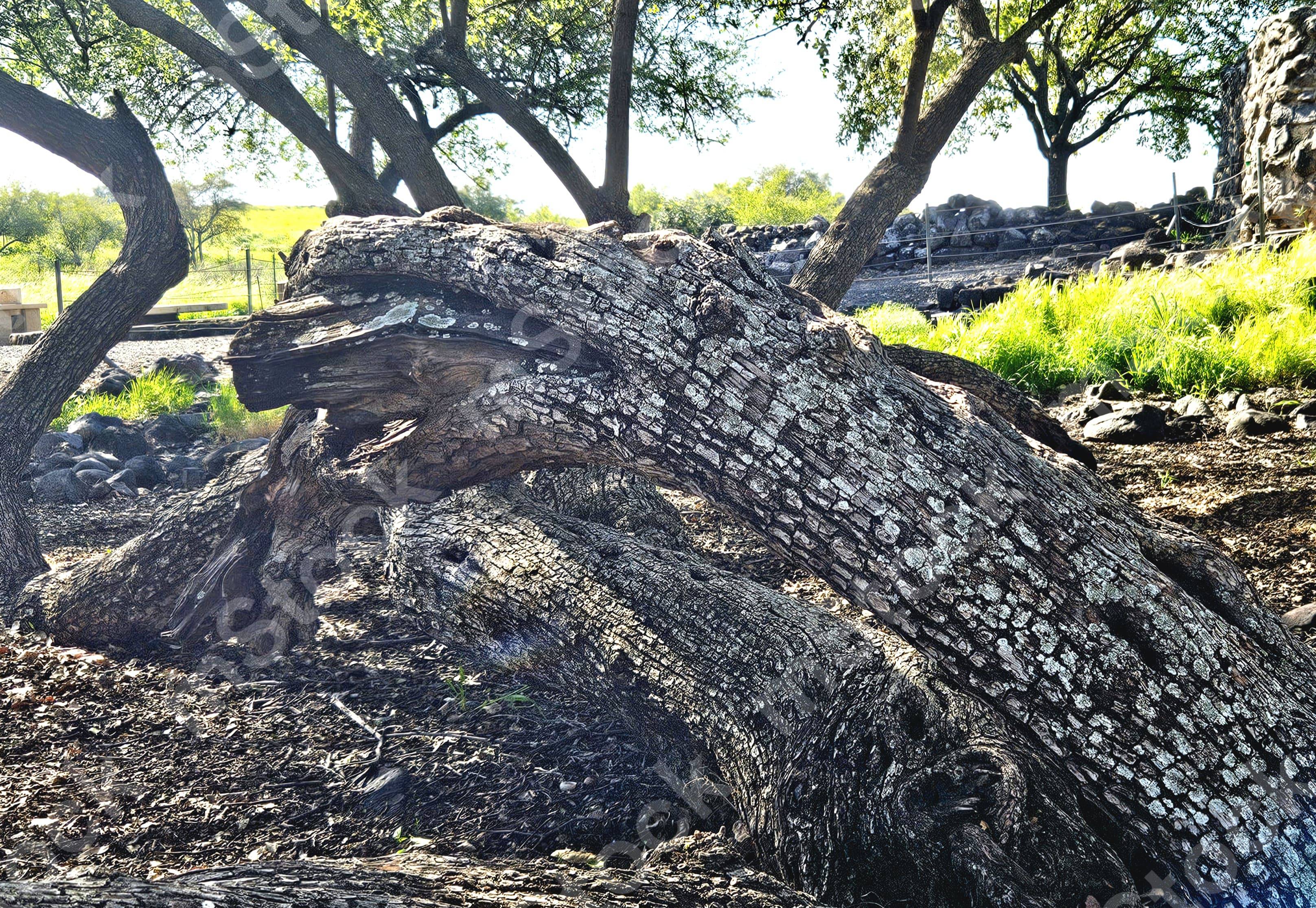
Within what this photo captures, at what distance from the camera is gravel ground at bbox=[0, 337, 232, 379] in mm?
13188

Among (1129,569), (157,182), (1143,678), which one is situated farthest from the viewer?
(157,182)

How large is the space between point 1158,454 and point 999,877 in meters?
4.61

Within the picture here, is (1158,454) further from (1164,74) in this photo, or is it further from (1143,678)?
(1164,74)

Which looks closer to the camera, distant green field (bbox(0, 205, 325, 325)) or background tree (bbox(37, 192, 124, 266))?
distant green field (bbox(0, 205, 325, 325))

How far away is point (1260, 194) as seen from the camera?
44.4ft

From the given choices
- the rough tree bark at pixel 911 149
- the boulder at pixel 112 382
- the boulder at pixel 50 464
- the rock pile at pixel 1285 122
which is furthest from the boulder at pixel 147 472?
the rock pile at pixel 1285 122

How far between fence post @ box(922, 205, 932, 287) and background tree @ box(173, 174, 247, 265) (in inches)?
1298

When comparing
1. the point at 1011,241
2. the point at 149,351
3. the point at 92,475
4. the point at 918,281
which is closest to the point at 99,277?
the point at 92,475

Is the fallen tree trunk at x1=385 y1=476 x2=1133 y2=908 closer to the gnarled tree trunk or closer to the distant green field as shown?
the gnarled tree trunk

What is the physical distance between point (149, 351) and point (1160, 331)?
51.5 ft

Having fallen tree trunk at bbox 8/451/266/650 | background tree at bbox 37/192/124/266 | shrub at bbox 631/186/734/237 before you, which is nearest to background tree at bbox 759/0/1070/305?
fallen tree trunk at bbox 8/451/266/650

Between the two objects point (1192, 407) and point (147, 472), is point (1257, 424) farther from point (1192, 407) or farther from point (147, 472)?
point (147, 472)

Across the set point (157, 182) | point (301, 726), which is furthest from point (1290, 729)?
point (157, 182)

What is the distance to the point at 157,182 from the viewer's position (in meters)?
5.13
